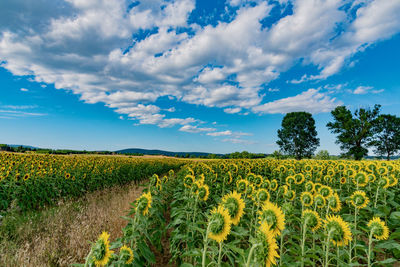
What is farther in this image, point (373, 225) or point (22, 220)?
point (22, 220)

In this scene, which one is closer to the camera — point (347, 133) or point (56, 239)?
point (56, 239)

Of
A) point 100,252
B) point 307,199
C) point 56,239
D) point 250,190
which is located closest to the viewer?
point 100,252

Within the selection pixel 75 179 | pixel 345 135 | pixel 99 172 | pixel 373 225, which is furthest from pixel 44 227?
pixel 345 135

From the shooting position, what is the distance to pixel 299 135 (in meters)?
55.4

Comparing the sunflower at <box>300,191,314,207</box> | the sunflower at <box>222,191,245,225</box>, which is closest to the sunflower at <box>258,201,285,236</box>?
the sunflower at <box>222,191,245,225</box>

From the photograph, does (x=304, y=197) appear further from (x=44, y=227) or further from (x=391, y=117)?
(x=391, y=117)

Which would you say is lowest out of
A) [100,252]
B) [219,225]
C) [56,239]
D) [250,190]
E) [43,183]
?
[56,239]

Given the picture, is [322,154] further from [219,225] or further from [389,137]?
[219,225]

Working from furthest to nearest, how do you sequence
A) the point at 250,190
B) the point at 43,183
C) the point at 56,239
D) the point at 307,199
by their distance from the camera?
the point at 43,183 < the point at 56,239 < the point at 250,190 < the point at 307,199

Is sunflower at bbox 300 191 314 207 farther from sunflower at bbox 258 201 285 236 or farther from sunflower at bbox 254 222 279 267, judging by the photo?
sunflower at bbox 254 222 279 267

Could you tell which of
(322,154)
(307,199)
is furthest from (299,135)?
(307,199)

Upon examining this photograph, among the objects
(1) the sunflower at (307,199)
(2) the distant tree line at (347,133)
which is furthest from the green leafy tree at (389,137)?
(1) the sunflower at (307,199)

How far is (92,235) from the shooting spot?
550cm

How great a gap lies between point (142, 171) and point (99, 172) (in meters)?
6.13
